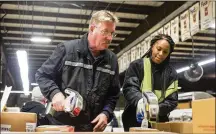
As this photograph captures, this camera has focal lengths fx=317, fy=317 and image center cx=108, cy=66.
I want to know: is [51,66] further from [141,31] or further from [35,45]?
[35,45]

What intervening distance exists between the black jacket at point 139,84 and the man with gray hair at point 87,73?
0.54ft

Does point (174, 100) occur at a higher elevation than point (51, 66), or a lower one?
lower

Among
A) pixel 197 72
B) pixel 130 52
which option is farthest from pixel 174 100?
pixel 130 52

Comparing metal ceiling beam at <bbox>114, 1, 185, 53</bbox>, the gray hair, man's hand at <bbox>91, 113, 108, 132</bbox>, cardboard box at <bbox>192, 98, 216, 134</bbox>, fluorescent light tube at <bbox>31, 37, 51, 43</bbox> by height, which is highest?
metal ceiling beam at <bbox>114, 1, 185, 53</bbox>

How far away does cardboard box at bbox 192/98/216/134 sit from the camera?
143cm

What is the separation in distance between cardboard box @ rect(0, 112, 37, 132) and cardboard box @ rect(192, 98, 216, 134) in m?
0.86

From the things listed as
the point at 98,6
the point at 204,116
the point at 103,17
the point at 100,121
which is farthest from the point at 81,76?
the point at 98,6

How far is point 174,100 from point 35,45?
33.9ft

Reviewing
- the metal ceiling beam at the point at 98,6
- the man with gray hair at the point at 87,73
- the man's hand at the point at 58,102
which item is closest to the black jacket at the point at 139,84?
the man with gray hair at the point at 87,73

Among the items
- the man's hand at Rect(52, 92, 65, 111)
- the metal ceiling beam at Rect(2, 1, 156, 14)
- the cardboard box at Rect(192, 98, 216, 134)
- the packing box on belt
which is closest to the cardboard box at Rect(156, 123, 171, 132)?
the packing box on belt

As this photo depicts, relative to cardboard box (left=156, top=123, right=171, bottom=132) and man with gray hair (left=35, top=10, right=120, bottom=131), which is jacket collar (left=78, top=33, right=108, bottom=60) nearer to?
man with gray hair (left=35, top=10, right=120, bottom=131)

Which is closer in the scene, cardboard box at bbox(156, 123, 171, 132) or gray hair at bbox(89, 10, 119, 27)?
cardboard box at bbox(156, 123, 171, 132)

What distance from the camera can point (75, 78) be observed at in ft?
8.06

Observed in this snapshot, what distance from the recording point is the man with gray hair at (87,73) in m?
2.43
